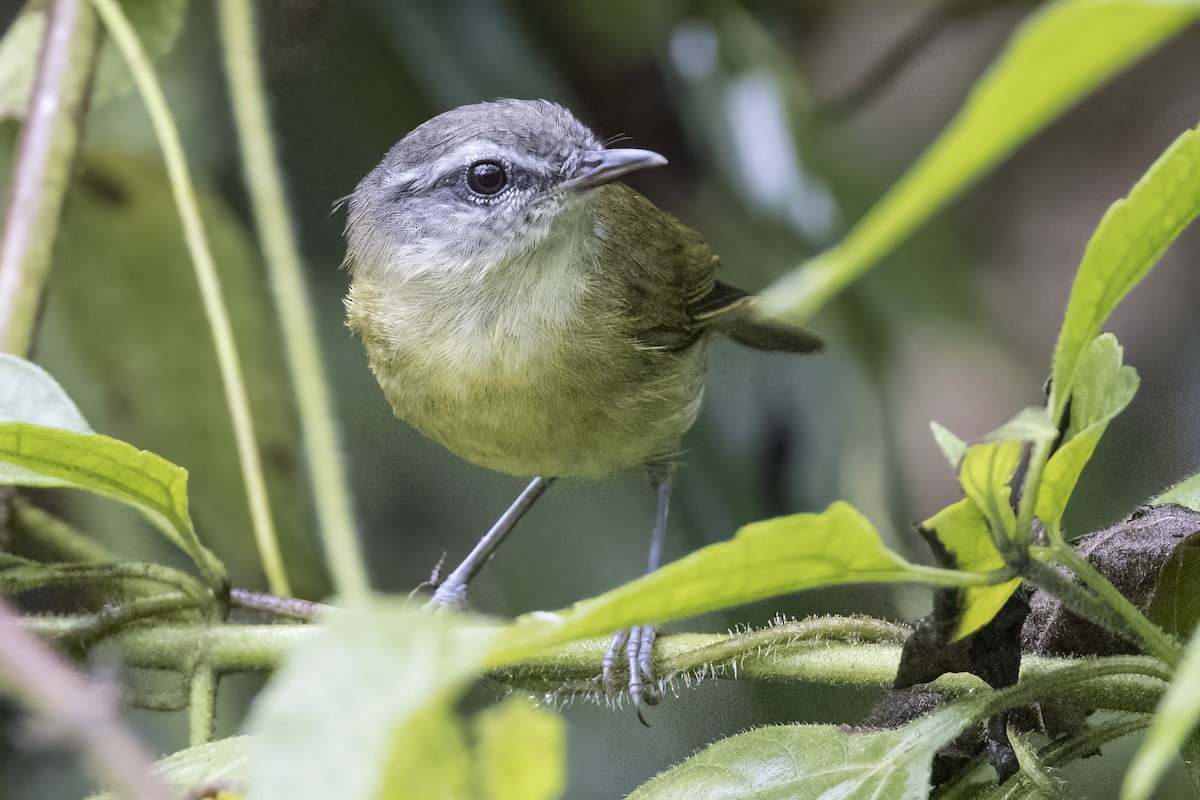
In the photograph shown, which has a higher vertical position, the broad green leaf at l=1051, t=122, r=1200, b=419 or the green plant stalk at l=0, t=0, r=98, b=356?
the green plant stalk at l=0, t=0, r=98, b=356

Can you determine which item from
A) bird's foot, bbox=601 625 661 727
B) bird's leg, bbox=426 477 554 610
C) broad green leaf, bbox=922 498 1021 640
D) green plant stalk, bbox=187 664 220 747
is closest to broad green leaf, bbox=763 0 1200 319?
broad green leaf, bbox=922 498 1021 640

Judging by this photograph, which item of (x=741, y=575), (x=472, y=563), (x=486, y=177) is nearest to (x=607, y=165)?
(x=486, y=177)

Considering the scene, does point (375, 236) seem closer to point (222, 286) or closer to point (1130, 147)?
point (222, 286)

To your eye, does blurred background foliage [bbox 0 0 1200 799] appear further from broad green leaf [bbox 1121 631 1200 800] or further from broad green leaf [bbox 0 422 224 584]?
broad green leaf [bbox 1121 631 1200 800]

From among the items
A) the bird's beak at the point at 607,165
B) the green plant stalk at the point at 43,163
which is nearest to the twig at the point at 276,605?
the green plant stalk at the point at 43,163

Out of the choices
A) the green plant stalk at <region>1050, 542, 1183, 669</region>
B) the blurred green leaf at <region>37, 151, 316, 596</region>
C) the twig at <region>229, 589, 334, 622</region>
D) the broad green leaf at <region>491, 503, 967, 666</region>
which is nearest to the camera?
the broad green leaf at <region>491, 503, 967, 666</region>

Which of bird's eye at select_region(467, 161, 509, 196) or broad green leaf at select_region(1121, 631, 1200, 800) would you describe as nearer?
broad green leaf at select_region(1121, 631, 1200, 800)
